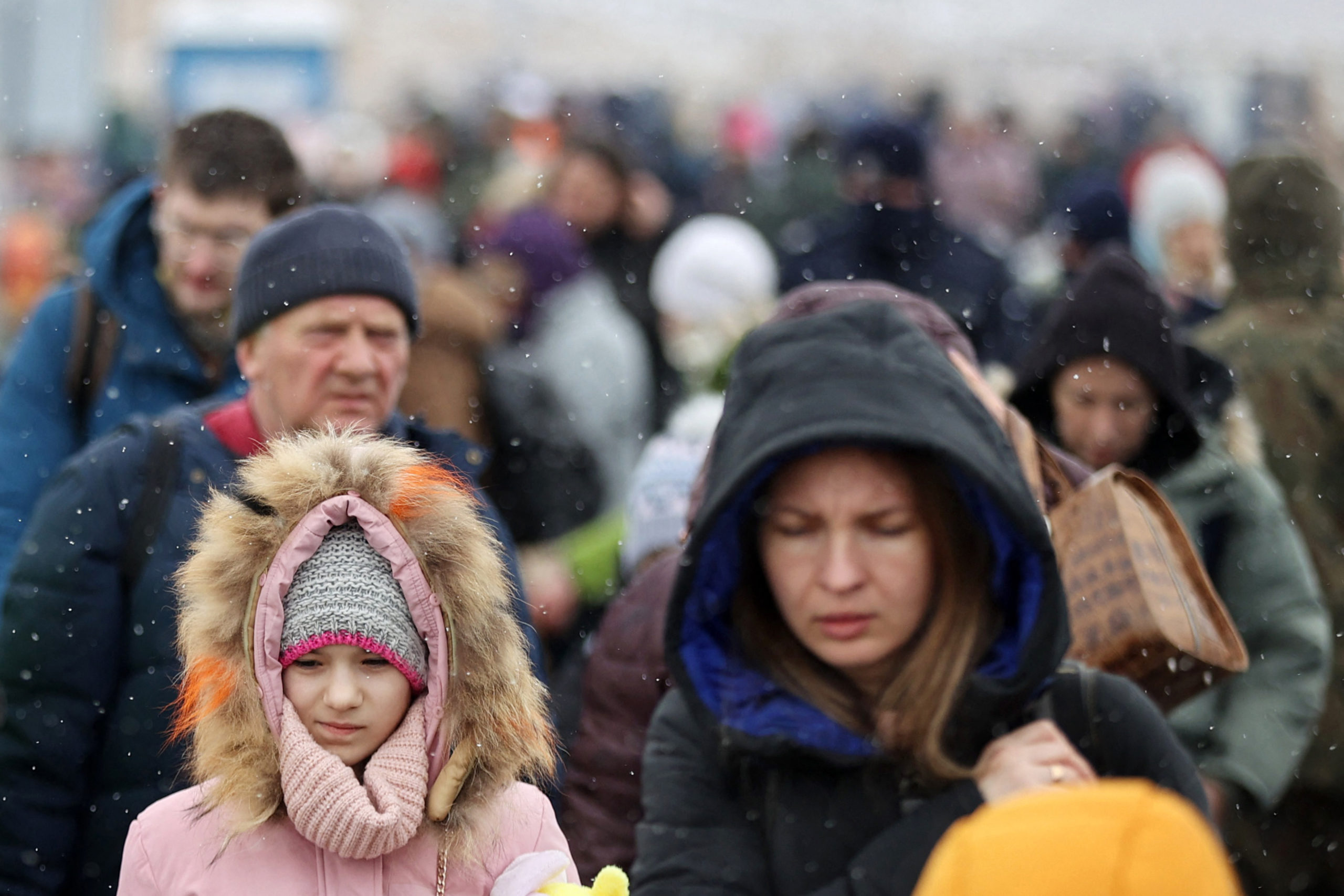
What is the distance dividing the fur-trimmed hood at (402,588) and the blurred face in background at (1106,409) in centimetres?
196

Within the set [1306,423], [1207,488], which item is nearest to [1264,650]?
[1207,488]

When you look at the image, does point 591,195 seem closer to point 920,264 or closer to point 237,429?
point 920,264

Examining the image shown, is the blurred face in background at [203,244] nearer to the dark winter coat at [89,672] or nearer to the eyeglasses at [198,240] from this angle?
the eyeglasses at [198,240]

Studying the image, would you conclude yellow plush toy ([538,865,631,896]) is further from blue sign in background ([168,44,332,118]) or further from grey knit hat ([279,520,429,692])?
blue sign in background ([168,44,332,118])

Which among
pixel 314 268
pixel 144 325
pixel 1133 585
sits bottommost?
pixel 1133 585

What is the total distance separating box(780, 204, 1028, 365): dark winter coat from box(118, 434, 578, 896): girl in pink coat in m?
4.92

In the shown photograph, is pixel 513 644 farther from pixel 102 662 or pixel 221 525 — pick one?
pixel 102 662

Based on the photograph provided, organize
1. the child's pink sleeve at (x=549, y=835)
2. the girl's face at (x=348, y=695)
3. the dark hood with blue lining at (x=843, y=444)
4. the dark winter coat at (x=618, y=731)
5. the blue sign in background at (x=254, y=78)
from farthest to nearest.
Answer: the blue sign in background at (x=254, y=78) → the dark winter coat at (x=618, y=731) → the child's pink sleeve at (x=549, y=835) → the girl's face at (x=348, y=695) → the dark hood with blue lining at (x=843, y=444)

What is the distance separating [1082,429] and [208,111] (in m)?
2.50

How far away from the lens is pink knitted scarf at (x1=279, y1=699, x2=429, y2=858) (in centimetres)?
290

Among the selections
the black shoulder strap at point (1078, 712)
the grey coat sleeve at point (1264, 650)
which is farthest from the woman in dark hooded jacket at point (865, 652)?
the grey coat sleeve at point (1264, 650)

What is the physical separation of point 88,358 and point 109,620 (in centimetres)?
119

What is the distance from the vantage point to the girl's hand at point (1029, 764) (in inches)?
102

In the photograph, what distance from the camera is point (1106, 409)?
464 centimetres
